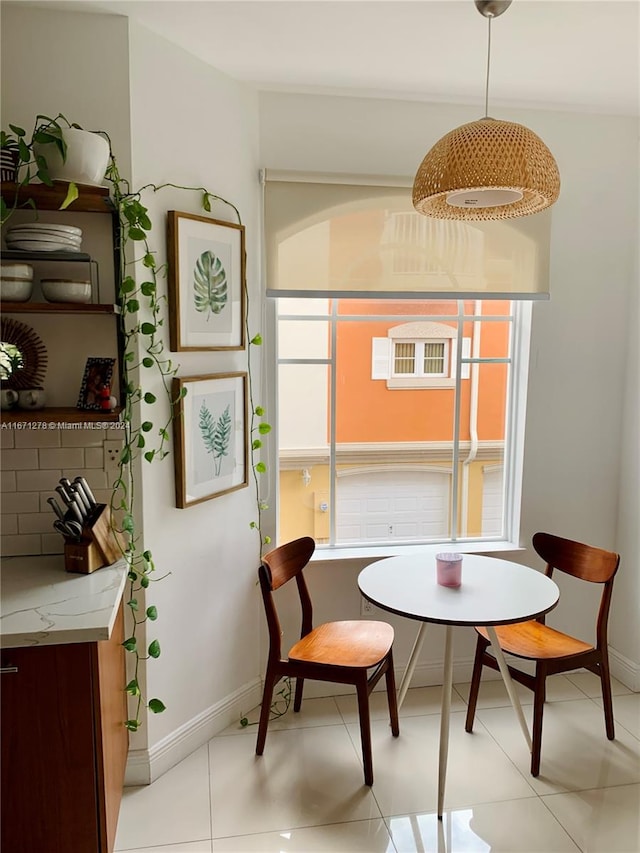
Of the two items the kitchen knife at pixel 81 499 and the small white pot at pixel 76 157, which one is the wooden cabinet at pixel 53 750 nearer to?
the kitchen knife at pixel 81 499

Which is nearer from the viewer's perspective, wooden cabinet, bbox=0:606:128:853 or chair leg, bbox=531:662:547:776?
wooden cabinet, bbox=0:606:128:853

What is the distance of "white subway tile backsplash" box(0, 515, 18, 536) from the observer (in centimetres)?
218

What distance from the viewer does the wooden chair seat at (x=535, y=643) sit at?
2.47 meters

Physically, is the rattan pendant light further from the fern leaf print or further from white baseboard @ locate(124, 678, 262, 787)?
white baseboard @ locate(124, 678, 262, 787)

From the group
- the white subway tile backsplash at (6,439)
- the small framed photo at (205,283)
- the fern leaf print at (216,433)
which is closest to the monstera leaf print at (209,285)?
the small framed photo at (205,283)

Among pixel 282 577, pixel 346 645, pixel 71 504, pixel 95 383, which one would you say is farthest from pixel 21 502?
pixel 346 645

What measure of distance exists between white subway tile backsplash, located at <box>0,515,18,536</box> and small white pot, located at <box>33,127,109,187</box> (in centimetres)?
113

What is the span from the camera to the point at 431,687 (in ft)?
10.1

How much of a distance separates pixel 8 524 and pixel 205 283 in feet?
3.67

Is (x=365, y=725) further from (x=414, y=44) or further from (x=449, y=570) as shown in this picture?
(x=414, y=44)

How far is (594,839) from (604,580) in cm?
91

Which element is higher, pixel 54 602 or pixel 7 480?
pixel 7 480

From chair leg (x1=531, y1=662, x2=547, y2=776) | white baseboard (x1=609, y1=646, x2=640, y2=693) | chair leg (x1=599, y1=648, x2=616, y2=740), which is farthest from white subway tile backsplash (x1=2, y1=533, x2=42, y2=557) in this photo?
white baseboard (x1=609, y1=646, x2=640, y2=693)

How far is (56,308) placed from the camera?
1963 millimetres
